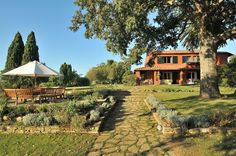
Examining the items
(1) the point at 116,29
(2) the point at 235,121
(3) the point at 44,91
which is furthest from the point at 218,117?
(3) the point at 44,91

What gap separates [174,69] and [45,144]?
34549mm

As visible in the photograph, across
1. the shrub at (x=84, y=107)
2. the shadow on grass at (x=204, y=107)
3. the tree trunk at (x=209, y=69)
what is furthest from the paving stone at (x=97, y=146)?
the tree trunk at (x=209, y=69)

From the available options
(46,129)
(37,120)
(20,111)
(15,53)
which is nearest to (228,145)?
(46,129)

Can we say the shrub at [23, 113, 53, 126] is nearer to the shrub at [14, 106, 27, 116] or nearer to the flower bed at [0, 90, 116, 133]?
the flower bed at [0, 90, 116, 133]

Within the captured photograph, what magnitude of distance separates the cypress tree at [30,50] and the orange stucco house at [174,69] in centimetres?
1697

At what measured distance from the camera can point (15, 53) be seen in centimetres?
3656

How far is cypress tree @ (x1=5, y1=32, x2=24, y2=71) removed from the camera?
3612cm

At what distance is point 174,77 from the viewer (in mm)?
40625

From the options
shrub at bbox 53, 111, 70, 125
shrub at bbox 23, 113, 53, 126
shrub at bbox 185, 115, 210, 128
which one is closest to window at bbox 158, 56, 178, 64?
shrub at bbox 185, 115, 210, 128

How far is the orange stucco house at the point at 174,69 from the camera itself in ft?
128

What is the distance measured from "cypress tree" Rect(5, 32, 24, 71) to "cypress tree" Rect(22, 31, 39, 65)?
1827 mm

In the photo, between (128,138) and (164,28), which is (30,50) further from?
(128,138)

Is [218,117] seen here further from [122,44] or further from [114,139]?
[122,44]

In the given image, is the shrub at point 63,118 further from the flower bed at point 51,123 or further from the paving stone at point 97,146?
the paving stone at point 97,146
